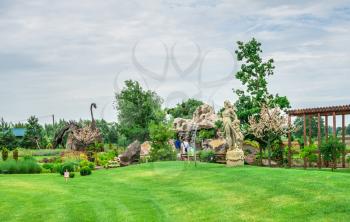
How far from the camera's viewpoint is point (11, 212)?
17344 millimetres

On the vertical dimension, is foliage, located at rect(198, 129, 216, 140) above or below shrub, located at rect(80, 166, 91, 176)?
above

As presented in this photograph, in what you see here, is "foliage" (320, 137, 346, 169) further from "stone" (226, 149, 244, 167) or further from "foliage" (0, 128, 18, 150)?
"foliage" (0, 128, 18, 150)

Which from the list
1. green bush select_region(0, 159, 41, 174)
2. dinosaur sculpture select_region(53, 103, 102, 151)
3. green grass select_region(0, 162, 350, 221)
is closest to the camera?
green grass select_region(0, 162, 350, 221)

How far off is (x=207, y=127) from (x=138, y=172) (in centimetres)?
2188

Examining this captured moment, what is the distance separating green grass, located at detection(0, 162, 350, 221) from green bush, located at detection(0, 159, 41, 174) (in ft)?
27.0

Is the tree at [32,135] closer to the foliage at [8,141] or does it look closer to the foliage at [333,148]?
the foliage at [8,141]

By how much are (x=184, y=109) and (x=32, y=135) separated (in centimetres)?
2430

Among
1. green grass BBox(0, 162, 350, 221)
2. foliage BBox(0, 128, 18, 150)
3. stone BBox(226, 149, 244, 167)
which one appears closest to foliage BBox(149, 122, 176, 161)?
stone BBox(226, 149, 244, 167)

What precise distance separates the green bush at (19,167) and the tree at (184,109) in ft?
144

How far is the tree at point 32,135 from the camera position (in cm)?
6731

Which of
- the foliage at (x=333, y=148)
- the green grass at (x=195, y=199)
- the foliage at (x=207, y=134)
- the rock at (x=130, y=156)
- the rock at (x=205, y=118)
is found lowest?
the green grass at (x=195, y=199)

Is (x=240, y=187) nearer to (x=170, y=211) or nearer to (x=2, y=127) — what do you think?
(x=170, y=211)

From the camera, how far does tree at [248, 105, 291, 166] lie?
1492 inches

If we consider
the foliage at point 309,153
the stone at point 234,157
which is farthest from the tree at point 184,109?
the stone at point 234,157
